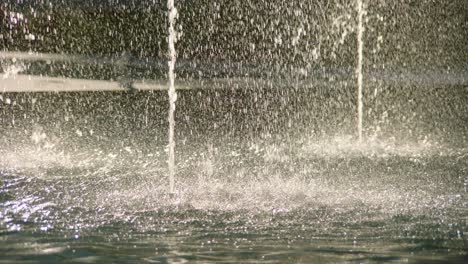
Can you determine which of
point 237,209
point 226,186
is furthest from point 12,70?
point 237,209

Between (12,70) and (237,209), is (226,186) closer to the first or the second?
(237,209)

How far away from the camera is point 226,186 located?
5.70m

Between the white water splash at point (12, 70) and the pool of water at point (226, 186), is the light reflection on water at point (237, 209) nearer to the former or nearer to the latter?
the pool of water at point (226, 186)

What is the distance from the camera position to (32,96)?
1087 cm

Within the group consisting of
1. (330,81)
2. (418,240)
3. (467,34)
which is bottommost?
(418,240)

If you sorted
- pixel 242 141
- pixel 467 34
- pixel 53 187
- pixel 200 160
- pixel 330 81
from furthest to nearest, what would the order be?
pixel 467 34 → pixel 330 81 → pixel 242 141 → pixel 200 160 → pixel 53 187

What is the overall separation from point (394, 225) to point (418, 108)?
6.96 m

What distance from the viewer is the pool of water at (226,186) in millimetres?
4027

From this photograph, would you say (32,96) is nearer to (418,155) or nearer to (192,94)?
(192,94)

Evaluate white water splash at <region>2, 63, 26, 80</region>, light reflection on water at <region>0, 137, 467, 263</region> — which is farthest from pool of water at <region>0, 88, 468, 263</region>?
white water splash at <region>2, 63, 26, 80</region>

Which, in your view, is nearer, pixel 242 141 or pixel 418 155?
pixel 418 155

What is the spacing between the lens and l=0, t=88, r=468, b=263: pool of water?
13.2 feet

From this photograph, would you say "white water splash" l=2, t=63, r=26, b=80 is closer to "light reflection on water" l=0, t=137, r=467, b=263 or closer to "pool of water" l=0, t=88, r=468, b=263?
"pool of water" l=0, t=88, r=468, b=263

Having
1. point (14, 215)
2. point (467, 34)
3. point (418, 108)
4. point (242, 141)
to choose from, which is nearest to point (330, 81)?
point (418, 108)
